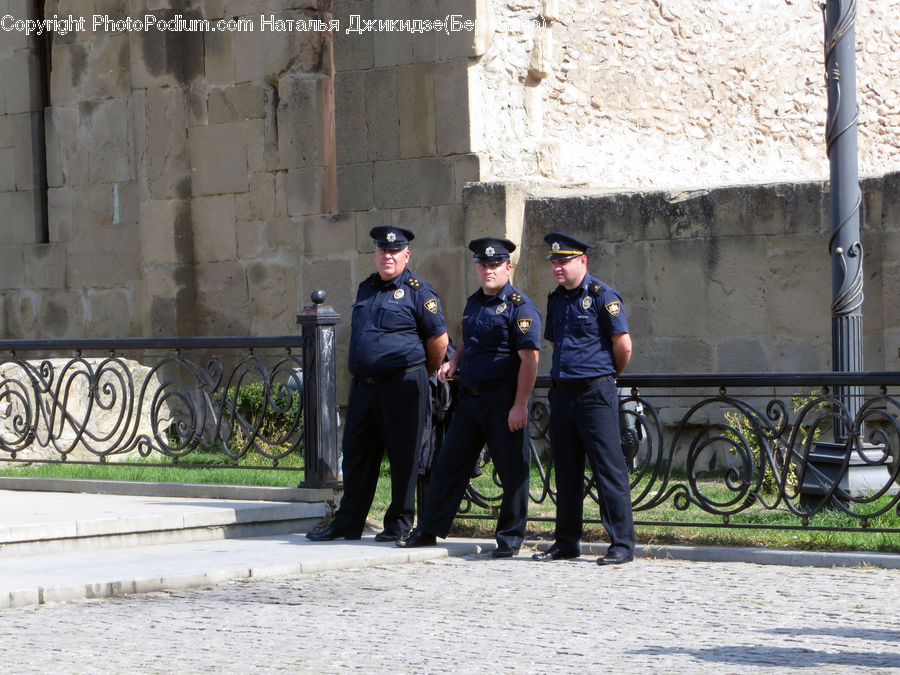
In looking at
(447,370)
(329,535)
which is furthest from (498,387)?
(329,535)

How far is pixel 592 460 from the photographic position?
8.62 meters

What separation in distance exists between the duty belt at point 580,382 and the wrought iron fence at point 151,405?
227cm

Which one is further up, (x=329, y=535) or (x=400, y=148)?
(x=400, y=148)

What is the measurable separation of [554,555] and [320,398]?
2.16m

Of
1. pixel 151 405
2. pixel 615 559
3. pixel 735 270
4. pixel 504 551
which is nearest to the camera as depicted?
pixel 615 559

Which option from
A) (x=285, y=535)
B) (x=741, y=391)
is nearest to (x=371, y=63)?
(x=741, y=391)

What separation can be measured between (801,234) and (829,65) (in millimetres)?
2519

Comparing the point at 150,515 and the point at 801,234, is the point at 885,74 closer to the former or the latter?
the point at 801,234

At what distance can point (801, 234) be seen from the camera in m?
11.6

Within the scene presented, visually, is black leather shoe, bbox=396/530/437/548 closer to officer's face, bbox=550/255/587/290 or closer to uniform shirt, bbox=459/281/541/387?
uniform shirt, bbox=459/281/541/387

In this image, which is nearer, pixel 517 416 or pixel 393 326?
pixel 517 416

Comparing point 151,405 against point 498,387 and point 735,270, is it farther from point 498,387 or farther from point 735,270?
point 735,270

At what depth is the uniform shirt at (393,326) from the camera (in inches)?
358

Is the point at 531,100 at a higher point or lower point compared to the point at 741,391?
higher
